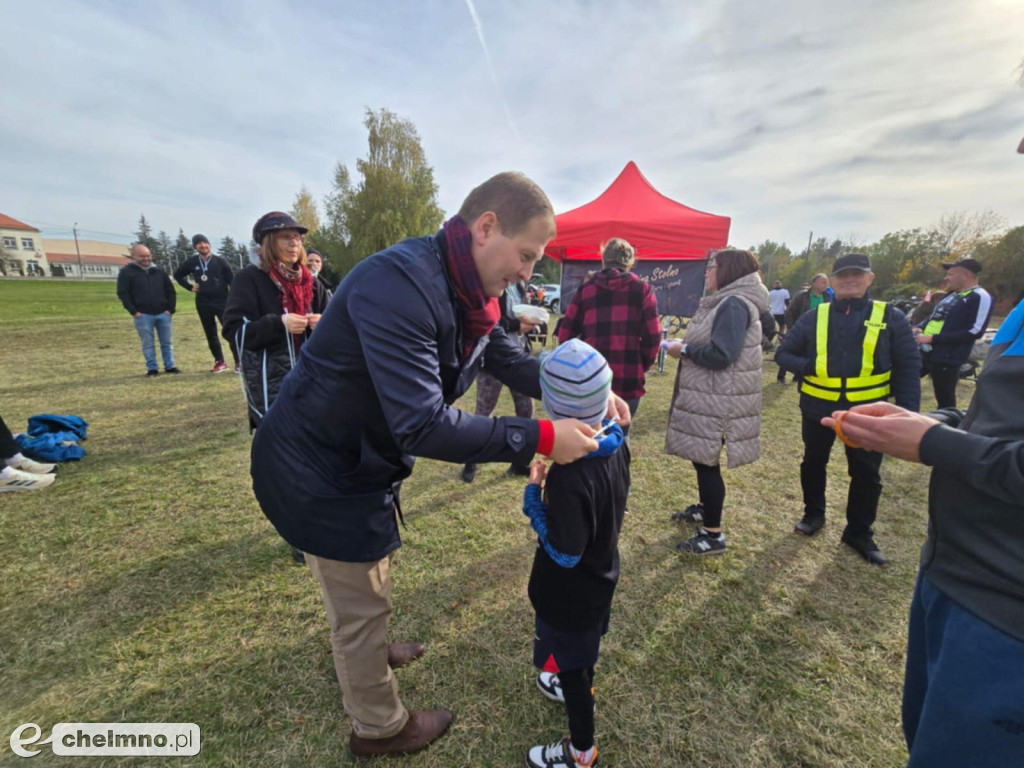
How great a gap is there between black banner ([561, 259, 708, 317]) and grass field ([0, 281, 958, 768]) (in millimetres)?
4442

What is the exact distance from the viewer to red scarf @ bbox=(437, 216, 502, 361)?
1382 mm

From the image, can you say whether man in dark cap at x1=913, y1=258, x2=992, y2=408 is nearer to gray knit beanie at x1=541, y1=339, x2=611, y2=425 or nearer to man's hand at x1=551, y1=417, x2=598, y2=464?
gray knit beanie at x1=541, y1=339, x2=611, y2=425

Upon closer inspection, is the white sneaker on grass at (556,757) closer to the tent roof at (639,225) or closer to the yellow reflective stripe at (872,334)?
the yellow reflective stripe at (872,334)

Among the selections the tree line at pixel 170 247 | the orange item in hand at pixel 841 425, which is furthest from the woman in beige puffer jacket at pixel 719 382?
the tree line at pixel 170 247

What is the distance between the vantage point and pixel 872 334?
2.82 metres

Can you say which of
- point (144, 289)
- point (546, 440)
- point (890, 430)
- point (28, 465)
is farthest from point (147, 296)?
point (890, 430)

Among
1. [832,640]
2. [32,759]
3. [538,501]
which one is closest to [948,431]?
[538,501]

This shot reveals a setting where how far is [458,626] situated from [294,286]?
2328 mm

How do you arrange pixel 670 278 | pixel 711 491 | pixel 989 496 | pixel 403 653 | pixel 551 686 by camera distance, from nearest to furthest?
pixel 989 496 < pixel 551 686 < pixel 403 653 < pixel 711 491 < pixel 670 278

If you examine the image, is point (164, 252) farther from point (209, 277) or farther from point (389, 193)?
point (209, 277)

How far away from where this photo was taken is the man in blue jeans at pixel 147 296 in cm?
689

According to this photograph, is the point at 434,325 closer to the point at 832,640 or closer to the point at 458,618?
the point at 458,618

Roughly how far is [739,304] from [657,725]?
7.62 ft

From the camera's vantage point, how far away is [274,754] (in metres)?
1.82
